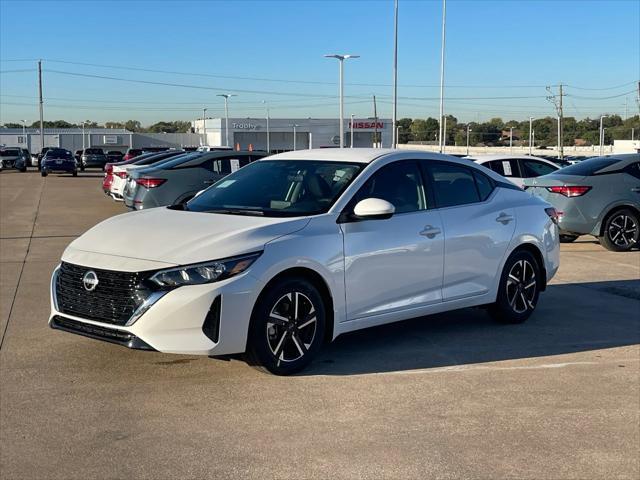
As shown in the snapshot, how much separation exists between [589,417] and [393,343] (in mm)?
2021

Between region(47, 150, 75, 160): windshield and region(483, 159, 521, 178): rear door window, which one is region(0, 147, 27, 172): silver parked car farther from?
region(483, 159, 521, 178): rear door window

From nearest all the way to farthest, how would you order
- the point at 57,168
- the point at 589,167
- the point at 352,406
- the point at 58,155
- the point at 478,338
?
1. the point at 352,406
2. the point at 478,338
3. the point at 589,167
4. the point at 57,168
5. the point at 58,155

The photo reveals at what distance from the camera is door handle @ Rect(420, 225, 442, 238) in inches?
250

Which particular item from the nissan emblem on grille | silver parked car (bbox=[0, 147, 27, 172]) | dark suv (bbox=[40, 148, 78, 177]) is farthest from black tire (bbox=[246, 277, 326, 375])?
silver parked car (bbox=[0, 147, 27, 172])

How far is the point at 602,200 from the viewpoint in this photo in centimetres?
1239

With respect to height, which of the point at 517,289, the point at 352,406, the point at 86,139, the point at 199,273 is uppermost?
the point at 86,139

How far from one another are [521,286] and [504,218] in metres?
0.74

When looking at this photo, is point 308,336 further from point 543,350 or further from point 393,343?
point 543,350

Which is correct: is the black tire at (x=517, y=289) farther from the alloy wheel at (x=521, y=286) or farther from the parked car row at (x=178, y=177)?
the parked car row at (x=178, y=177)

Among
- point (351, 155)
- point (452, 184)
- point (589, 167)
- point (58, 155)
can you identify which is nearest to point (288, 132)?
point (58, 155)

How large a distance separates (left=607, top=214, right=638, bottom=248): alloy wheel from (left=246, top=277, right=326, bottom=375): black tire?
847cm

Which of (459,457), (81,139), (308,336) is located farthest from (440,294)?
(81,139)

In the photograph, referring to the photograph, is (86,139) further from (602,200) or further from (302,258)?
(302,258)

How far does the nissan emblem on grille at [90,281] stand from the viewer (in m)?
5.29
